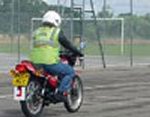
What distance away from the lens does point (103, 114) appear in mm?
13172

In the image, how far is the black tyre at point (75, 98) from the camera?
13625 mm

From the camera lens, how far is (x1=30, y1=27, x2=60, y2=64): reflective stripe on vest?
12.7m

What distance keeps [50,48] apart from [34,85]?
79 cm

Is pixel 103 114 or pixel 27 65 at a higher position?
pixel 27 65

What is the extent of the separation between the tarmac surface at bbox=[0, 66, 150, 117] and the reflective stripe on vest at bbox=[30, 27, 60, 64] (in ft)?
3.61

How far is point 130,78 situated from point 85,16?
32.0 ft

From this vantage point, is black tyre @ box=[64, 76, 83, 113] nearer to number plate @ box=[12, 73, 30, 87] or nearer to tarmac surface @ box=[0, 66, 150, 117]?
tarmac surface @ box=[0, 66, 150, 117]

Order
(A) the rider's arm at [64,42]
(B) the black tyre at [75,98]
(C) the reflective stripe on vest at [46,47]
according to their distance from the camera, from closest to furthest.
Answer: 1. (C) the reflective stripe on vest at [46,47]
2. (A) the rider's arm at [64,42]
3. (B) the black tyre at [75,98]

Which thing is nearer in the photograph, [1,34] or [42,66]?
[42,66]

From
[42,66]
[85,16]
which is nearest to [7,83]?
[42,66]

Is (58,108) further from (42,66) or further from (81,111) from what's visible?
(42,66)

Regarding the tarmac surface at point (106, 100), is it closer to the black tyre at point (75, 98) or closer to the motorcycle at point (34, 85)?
the black tyre at point (75, 98)

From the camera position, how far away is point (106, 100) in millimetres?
15961

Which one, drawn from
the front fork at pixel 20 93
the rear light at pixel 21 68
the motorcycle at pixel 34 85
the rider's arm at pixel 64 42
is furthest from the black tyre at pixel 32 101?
A: the rider's arm at pixel 64 42
